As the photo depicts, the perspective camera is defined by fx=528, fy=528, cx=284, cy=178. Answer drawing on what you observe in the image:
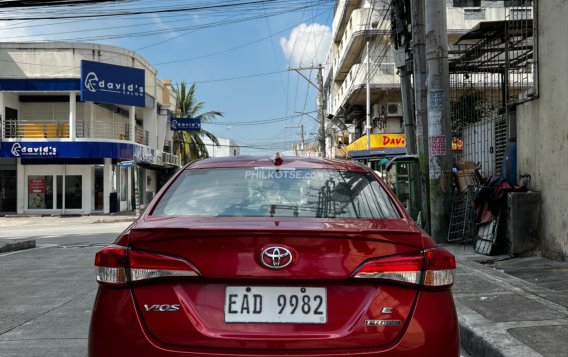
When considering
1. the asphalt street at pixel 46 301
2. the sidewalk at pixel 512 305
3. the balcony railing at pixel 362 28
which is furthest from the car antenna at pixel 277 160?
the balcony railing at pixel 362 28

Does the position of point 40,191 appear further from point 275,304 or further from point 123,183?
point 275,304

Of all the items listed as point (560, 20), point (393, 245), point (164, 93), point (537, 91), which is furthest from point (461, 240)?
point (164, 93)

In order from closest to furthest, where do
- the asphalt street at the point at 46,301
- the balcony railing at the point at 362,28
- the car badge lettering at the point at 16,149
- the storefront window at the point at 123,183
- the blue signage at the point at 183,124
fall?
the asphalt street at the point at 46,301
the car badge lettering at the point at 16,149
the balcony railing at the point at 362,28
the storefront window at the point at 123,183
the blue signage at the point at 183,124

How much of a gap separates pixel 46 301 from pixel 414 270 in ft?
17.9

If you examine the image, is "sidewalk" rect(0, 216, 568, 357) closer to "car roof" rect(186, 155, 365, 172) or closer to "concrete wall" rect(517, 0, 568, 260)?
"concrete wall" rect(517, 0, 568, 260)

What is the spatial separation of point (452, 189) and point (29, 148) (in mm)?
22636

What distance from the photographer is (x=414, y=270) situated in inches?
96.0

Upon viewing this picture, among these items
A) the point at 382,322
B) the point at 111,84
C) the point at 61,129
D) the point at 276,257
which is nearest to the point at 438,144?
the point at 382,322

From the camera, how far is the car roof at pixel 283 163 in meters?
3.44

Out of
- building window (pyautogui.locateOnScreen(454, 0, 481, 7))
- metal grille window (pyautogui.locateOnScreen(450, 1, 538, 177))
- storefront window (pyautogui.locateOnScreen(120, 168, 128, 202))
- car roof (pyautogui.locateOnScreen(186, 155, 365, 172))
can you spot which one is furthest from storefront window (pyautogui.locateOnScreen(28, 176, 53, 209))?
car roof (pyautogui.locateOnScreen(186, 155, 365, 172))

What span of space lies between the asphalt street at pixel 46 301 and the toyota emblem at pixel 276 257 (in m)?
2.73

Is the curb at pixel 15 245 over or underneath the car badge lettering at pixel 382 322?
underneath

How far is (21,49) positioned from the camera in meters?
26.8

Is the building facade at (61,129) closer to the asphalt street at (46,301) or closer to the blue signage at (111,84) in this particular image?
the blue signage at (111,84)
